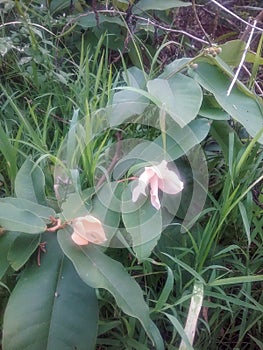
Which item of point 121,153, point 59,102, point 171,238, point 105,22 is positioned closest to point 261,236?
point 171,238

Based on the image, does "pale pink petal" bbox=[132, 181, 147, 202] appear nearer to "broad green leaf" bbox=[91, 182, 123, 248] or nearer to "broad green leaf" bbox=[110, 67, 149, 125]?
"broad green leaf" bbox=[91, 182, 123, 248]

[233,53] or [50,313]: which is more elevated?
[233,53]

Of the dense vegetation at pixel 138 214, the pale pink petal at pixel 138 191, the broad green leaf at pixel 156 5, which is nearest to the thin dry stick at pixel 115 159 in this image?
the dense vegetation at pixel 138 214

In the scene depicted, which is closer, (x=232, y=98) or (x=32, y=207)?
(x=32, y=207)

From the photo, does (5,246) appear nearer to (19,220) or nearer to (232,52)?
(19,220)

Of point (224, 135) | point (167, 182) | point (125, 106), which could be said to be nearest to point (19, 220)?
point (167, 182)

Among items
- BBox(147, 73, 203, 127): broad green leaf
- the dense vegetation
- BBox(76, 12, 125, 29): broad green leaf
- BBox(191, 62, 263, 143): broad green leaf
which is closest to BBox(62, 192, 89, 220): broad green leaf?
the dense vegetation
